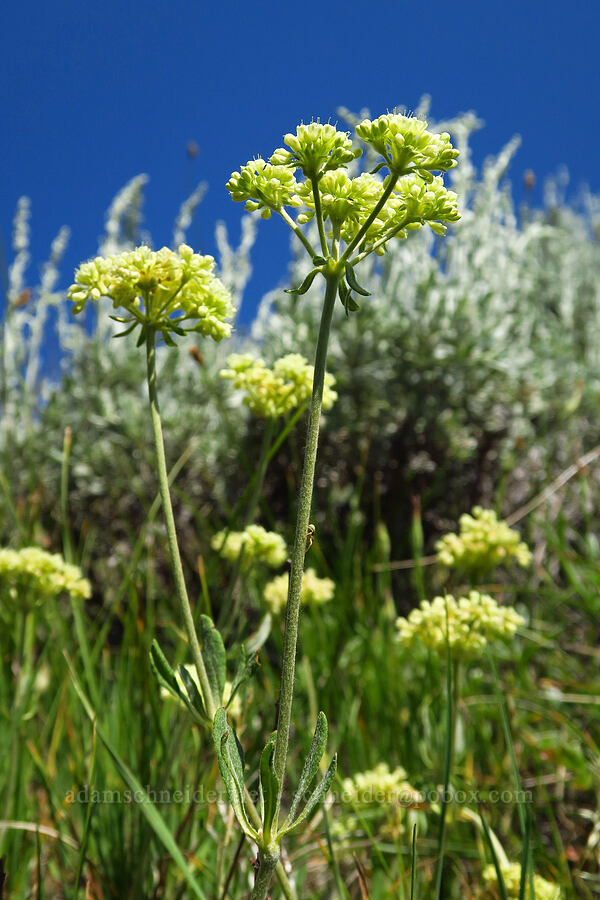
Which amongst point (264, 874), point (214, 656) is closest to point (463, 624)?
point (214, 656)

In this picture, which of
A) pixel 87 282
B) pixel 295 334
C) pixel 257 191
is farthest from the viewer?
pixel 295 334

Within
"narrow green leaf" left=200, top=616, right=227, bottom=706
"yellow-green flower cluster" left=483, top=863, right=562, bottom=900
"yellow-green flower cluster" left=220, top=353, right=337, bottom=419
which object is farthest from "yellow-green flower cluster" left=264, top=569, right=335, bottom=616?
"narrow green leaf" left=200, top=616, right=227, bottom=706

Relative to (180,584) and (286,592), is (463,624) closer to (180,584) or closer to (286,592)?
(286,592)

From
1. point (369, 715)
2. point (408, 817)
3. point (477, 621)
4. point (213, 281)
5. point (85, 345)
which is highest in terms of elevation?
point (85, 345)

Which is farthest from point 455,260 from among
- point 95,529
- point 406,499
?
point 95,529

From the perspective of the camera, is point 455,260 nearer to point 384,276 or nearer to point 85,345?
point 384,276
